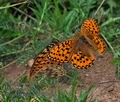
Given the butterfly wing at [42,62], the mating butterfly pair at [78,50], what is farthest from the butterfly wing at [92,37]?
the butterfly wing at [42,62]

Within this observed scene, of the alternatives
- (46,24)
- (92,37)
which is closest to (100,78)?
(92,37)

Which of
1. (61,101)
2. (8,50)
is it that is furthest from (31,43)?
(61,101)

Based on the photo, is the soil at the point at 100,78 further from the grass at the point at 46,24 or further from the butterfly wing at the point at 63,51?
the butterfly wing at the point at 63,51

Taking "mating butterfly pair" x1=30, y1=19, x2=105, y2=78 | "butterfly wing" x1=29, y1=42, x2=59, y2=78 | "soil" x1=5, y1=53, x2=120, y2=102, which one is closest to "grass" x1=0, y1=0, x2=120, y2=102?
"soil" x1=5, y1=53, x2=120, y2=102

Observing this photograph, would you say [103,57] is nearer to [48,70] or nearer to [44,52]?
[48,70]

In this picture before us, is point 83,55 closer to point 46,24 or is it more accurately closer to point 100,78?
point 100,78
